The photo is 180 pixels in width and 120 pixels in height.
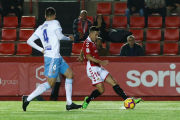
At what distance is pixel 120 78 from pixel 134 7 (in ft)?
15.7

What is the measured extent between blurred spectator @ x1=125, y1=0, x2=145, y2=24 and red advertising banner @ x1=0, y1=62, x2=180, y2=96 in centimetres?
451

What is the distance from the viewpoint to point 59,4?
1761cm

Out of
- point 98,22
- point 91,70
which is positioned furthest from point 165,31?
point 91,70

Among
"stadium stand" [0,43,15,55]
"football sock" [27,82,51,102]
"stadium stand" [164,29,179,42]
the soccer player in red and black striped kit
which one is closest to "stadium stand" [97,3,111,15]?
"stadium stand" [164,29,179,42]

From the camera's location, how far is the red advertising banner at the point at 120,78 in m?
12.4

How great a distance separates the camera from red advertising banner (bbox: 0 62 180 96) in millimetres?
12359

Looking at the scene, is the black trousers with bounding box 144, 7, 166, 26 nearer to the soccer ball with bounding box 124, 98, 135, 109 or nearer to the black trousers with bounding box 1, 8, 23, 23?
the black trousers with bounding box 1, 8, 23, 23

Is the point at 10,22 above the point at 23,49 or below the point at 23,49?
above

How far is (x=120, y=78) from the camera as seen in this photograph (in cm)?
1252

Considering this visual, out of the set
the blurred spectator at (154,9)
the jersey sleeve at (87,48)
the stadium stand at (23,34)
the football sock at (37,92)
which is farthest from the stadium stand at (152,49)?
the football sock at (37,92)

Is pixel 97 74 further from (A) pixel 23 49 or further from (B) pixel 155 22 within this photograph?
(B) pixel 155 22

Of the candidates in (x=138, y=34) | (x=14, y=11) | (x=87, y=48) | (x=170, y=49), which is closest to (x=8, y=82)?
(x=87, y=48)

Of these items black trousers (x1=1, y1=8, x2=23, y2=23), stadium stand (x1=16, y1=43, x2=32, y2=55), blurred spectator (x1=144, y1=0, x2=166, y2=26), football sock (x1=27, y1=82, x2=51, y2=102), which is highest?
blurred spectator (x1=144, y1=0, x2=166, y2=26)

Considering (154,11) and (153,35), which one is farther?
(154,11)
